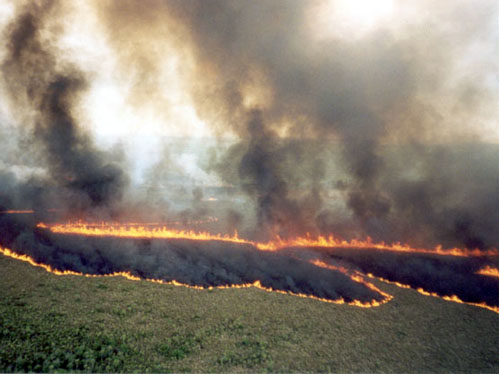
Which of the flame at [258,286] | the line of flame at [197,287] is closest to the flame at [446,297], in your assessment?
the flame at [258,286]

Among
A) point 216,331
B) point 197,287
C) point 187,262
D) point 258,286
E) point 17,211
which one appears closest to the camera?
point 216,331

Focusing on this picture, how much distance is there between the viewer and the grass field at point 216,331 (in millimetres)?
8203

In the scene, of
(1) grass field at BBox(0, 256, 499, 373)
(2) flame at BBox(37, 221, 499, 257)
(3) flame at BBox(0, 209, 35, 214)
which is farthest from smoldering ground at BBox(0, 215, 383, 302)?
(3) flame at BBox(0, 209, 35, 214)

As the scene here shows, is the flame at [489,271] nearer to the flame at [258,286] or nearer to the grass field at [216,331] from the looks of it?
the flame at [258,286]

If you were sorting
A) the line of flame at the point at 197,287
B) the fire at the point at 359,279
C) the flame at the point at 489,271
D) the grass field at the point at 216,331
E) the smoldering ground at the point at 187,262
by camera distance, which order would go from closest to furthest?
the grass field at the point at 216,331 → the line of flame at the point at 197,287 → the fire at the point at 359,279 → the smoldering ground at the point at 187,262 → the flame at the point at 489,271

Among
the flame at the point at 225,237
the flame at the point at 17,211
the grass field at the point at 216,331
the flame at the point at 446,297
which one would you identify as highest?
the flame at the point at 17,211

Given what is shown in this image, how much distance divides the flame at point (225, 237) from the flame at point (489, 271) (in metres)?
2.06

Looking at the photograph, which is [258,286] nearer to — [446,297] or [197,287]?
[197,287]

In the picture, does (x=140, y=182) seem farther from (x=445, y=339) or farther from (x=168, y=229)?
(x=445, y=339)

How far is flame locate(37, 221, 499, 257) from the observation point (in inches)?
794

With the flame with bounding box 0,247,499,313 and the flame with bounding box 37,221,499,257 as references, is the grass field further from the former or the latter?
the flame with bounding box 37,221,499,257

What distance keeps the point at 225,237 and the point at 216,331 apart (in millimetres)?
11444

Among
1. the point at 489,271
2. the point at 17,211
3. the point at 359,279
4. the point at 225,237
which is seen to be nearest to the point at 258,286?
the point at 359,279

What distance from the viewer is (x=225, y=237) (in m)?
21.2
